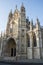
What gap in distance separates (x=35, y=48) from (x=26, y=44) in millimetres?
4204

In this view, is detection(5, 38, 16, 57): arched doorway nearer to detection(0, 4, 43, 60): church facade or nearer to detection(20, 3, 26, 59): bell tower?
detection(0, 4, 43, 60): church facade

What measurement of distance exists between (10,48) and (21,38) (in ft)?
22.2

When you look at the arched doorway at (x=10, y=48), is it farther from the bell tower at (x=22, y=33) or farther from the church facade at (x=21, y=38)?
the bell tower at (x=22, y=33)

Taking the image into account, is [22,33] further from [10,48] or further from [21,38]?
[10,48]

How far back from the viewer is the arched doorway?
149ft

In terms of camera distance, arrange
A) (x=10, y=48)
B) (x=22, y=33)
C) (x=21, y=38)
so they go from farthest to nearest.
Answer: (x=10, y=48) → (x=22, y=33) → (x=21, y=38)

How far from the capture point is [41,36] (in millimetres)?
38000

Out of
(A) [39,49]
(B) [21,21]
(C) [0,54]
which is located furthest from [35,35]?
(C) [0,54]

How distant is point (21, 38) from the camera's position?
4184cm

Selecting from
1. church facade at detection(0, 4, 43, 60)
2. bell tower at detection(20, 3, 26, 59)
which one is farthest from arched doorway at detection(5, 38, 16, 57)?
bell tower at detection(20, 3, 26, 59)

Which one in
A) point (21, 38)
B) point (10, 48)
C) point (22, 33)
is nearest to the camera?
point (21, 38)

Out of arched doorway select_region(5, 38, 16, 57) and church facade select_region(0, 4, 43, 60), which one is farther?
arched doorway select_region(5, 38, 16, 57)

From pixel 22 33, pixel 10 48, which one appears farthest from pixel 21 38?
pixel 10 48

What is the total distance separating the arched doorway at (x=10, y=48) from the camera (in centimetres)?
4553
